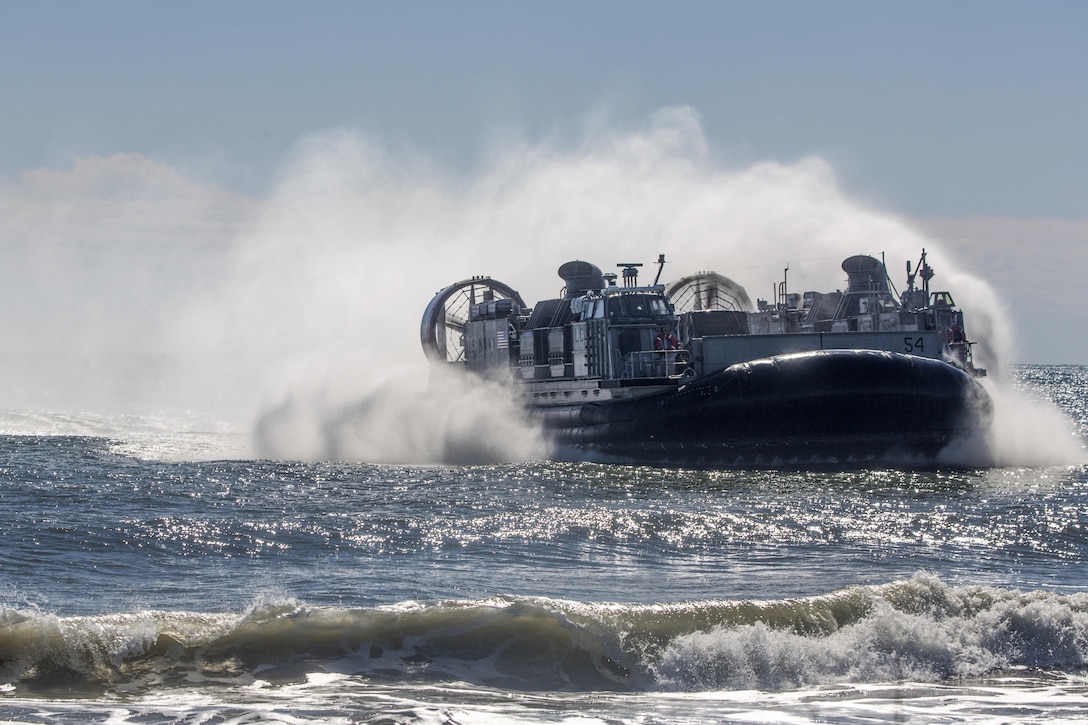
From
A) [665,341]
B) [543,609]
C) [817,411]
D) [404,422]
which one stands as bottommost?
[543,609]

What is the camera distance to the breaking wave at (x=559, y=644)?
7586 millimetres

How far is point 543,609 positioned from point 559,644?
1.26ft

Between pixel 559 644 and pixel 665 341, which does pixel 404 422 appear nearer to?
pixel 665 341

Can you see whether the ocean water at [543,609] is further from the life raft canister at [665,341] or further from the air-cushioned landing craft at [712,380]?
the life raft canister at [665,341]

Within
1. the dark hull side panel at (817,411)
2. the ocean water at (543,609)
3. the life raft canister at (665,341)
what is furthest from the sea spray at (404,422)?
the ocean water at (543,609)

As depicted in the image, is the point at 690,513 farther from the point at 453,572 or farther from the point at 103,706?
the point at 103,706

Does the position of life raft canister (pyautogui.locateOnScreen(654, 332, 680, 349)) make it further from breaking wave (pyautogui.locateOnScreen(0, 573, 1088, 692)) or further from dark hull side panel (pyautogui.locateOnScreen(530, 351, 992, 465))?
breaking wave (pyautogui.locateOnScreen(0, 573, 1088, 692))

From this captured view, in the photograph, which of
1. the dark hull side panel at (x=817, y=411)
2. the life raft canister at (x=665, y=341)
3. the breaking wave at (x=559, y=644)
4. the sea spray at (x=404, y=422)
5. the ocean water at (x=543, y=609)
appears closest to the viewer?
the ocean water at (x=543, y=609)

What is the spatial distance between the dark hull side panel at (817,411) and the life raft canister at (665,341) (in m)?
1.98

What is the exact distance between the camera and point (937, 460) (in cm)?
1959

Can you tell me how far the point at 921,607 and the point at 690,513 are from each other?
5.15 m

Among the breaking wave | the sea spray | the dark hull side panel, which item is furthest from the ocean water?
the sea spray

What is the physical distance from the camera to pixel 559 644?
8039 millimetres

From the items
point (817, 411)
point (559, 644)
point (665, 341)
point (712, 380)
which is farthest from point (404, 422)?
point (559, 644)
